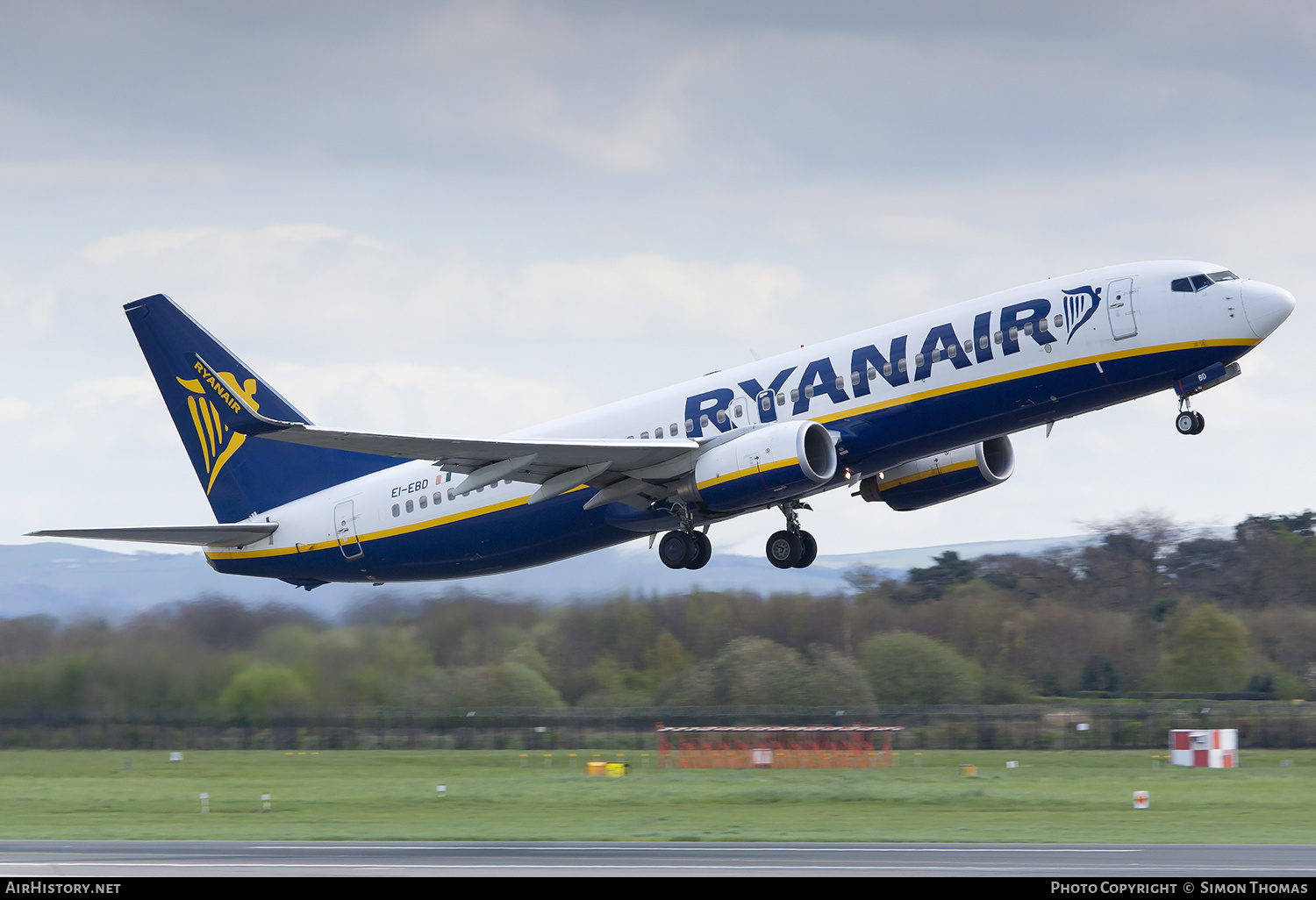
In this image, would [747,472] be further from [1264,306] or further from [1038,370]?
[1264,306]

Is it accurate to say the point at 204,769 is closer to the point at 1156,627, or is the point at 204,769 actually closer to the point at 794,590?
the point at 794,590

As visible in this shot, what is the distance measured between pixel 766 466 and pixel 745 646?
67.1 ft

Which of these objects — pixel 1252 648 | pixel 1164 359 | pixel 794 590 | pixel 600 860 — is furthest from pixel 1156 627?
pixel 600 860

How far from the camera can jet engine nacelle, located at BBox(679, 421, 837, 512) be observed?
28.8 meters

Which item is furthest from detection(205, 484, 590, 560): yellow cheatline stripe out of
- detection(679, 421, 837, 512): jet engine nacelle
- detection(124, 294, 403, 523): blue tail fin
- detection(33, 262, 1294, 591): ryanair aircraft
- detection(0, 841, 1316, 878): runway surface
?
detection(0, 841, 1316, 878): runway surface

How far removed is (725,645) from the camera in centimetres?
4831

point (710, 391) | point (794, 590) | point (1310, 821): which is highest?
point (710, 391)

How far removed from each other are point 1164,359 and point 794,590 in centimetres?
2372

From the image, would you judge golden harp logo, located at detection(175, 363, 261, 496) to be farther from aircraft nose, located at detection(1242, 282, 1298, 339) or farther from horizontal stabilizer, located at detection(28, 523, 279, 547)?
aircraft nose, located at detection(1242, 282, 1298, 339)

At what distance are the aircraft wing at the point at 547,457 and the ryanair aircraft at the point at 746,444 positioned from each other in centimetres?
5

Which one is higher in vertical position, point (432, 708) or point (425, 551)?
point (425, 551)

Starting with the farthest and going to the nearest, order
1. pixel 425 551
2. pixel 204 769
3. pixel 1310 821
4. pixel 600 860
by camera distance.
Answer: pixel 204 769, pixel 425 551, pixel 1310 821, pixel 600 860
